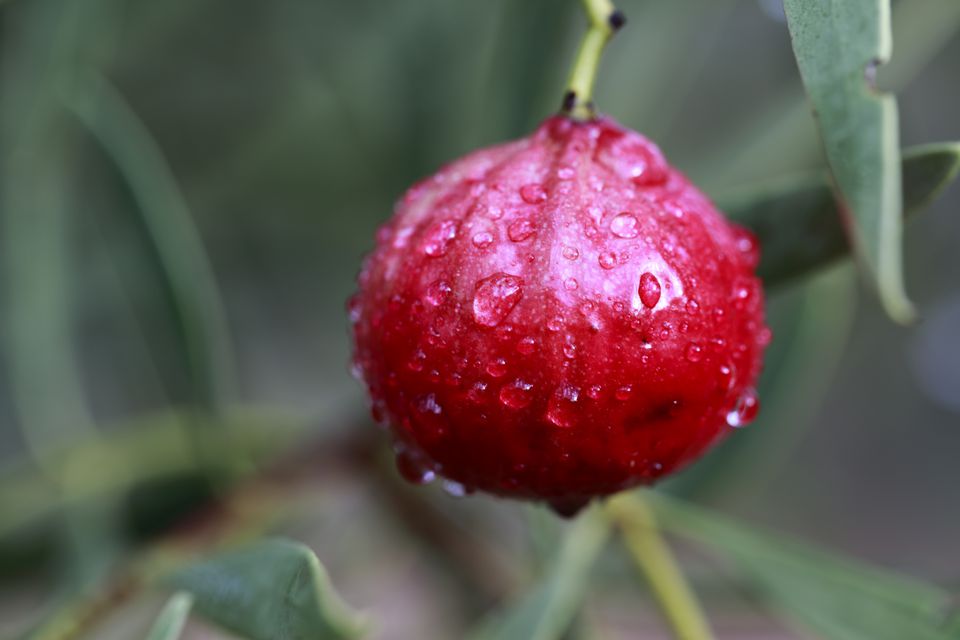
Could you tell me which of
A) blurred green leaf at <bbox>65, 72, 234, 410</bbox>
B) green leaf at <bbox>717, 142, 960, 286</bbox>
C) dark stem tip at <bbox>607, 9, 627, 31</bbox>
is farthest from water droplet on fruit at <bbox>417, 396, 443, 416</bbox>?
blurred green leaf at <bbox>65, 72, 234, 410</bbox>

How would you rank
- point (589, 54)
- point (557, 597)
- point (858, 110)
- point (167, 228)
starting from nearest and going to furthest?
point (858, 110) < point (589, 54) < point (557, 597) < point (167, 228)

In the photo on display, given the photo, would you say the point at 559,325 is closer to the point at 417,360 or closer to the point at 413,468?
the point at 417,360

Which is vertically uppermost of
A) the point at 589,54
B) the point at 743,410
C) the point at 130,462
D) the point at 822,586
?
the point at 130,462

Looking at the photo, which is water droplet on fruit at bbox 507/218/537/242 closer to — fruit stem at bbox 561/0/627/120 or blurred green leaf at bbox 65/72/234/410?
fruit stem at bbox 561/0/627/120

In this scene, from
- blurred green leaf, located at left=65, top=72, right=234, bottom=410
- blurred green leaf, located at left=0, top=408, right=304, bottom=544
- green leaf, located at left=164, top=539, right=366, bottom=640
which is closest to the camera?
green leaf, located at left=164, top=539, right=366, bottom=640

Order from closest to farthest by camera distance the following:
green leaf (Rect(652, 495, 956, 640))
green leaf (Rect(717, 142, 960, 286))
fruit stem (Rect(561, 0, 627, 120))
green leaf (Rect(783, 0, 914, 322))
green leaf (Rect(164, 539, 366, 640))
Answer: green leaf (Rect(783, 0, 914, 322)) → green leaf (Rect(164, 539, 366, 640)) → fruit stem (Rect(561, 0, 627, 120)) → green leaf (Rect(717, 142, 960, 286)) → green leaf (Rect(652, 495, 956, 640))

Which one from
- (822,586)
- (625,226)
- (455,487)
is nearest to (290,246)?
(822,586)

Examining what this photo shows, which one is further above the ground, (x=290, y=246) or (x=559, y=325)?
(x=290, y=246)
